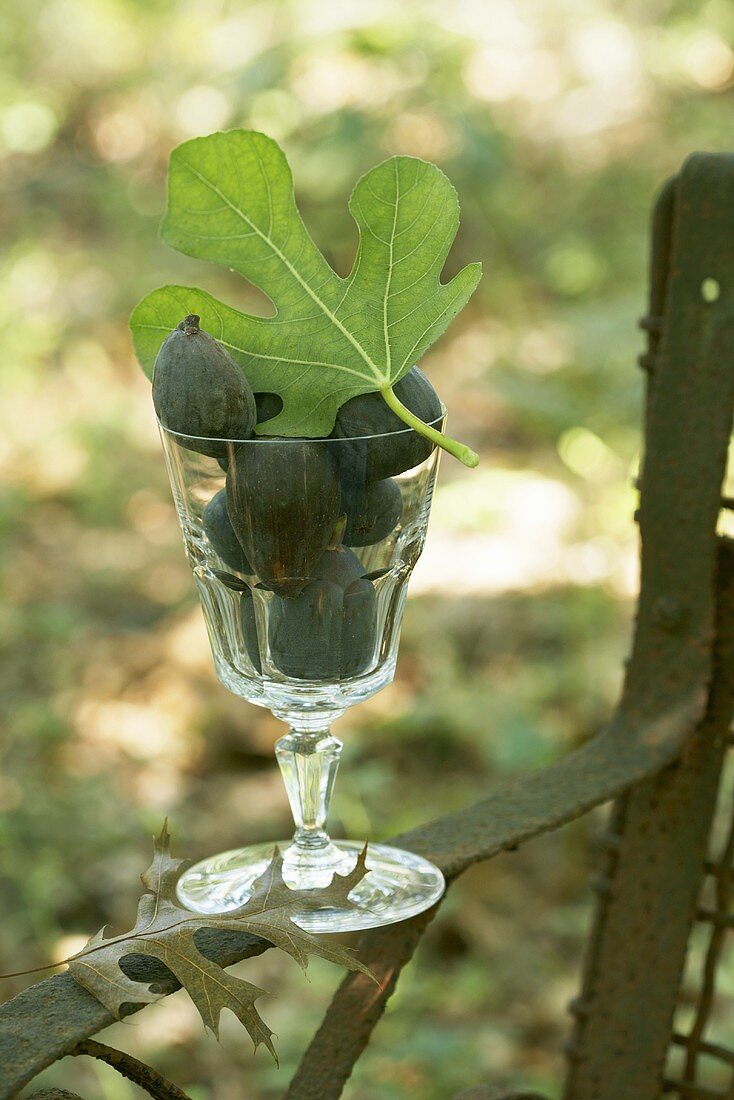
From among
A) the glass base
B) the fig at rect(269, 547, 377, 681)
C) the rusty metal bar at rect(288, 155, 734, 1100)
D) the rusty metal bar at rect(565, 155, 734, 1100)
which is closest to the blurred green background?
the rusty metal bar at rect(565, 155, 734, 1100)

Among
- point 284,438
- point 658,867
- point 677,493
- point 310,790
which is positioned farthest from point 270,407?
point 658,867

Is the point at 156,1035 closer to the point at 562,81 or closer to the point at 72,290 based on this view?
the point at 72,290

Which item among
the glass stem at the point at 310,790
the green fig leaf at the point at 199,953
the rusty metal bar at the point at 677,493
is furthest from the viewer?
the rusty metal bar at the point at 677,493

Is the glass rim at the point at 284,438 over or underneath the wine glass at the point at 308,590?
over

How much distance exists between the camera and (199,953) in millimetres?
555

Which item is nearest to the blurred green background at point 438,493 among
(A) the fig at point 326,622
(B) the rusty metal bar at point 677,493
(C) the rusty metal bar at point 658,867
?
(C) the rusty metal bar at point 658,867

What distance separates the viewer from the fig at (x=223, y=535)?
58 cm

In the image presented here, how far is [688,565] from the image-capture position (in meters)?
0.84

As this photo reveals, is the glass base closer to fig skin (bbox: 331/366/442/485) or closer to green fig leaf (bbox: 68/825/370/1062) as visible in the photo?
green fig leaf (bbox: 68/825/370/1062)

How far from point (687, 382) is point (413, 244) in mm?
297

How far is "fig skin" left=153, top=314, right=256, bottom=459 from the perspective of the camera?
1.80 feet

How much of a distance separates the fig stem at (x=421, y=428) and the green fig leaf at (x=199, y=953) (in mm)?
196

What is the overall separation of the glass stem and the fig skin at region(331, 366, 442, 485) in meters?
0.15

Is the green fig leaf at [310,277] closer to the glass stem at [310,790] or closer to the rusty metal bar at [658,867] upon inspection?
the glass stem at [310,790]
